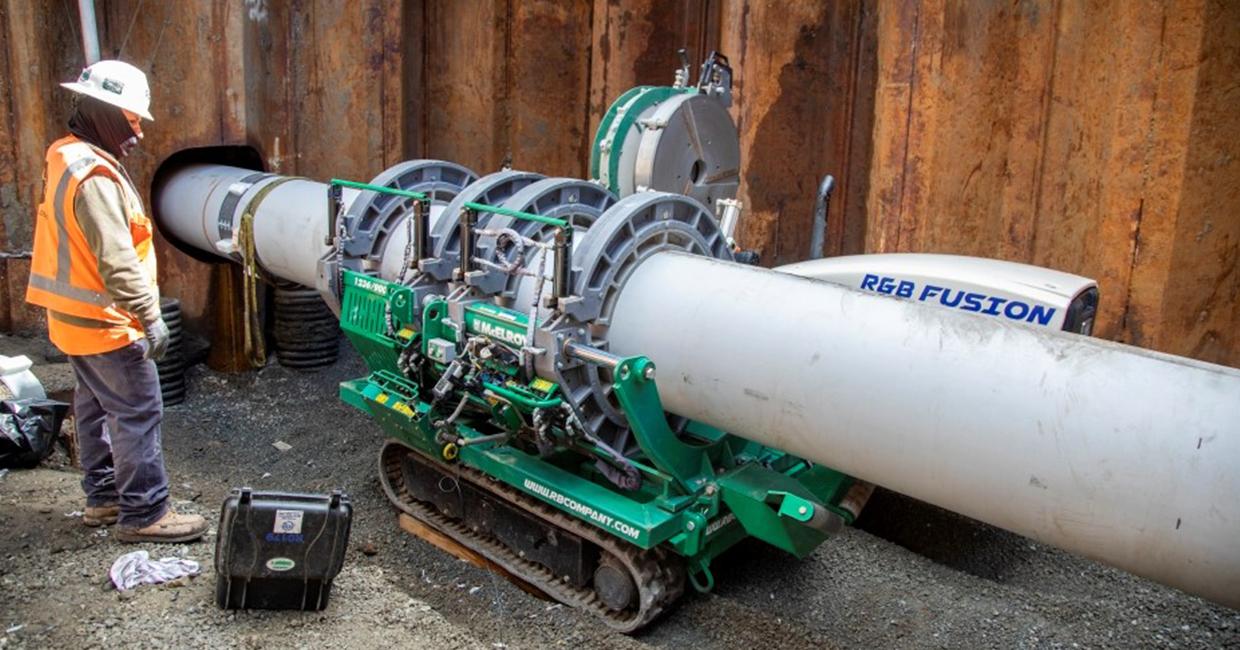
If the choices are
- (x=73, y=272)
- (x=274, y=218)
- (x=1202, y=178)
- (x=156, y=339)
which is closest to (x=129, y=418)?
(x=156, y=339)

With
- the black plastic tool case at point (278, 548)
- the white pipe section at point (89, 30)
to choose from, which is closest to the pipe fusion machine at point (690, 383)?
the black plastic tool case at point (278, 548)

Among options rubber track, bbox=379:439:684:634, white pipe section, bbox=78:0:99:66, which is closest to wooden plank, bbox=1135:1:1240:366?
rubber track, bbox=379:439:684:634

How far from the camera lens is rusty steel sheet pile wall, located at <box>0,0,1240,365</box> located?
213 inches

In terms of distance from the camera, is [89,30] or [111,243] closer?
[111,243]

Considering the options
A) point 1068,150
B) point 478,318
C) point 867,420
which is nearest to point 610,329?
point 478,318

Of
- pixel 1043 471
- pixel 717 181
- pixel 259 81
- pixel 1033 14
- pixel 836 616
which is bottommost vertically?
pixel 836 616

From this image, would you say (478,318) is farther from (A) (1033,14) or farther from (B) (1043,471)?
(A) (1033,14)

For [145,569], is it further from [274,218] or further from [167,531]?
[274,218]

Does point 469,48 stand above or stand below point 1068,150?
above

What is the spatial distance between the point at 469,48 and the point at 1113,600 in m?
6.06

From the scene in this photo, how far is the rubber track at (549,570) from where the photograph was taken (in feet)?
12.7

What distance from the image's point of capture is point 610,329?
379 centimetres

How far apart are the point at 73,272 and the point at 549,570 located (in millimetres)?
2214

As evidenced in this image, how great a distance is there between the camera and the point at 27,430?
4.92 meters
